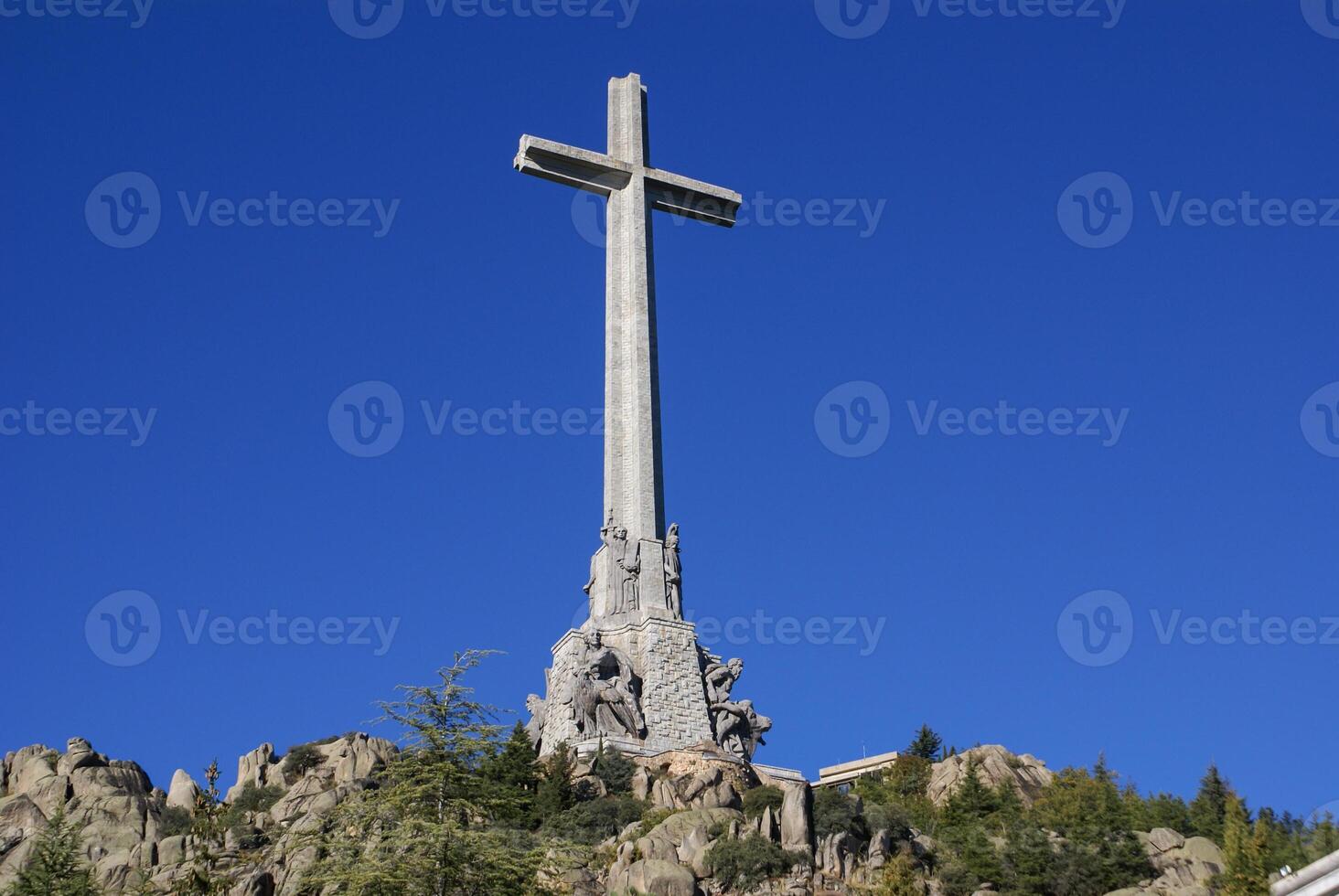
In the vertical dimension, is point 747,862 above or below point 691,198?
below

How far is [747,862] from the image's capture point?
Answer: 105ft

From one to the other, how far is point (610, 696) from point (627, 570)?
4.41 m

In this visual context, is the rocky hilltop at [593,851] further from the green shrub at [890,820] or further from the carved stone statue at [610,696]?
the carved stone statue at [610,696]

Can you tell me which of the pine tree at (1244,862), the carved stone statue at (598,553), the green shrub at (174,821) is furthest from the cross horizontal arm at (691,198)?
the pine tree at (1244,862)

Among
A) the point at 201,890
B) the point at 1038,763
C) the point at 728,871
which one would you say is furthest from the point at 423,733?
the point at 1038,763

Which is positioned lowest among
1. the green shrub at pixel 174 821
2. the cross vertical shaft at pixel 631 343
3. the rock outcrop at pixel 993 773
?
the green shrub at pixel 174 821

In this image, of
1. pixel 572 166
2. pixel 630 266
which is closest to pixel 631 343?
pixel 630 266

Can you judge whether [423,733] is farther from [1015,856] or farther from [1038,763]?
[1038,763]

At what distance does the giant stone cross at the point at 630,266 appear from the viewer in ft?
152

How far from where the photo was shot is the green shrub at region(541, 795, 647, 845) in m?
34.5

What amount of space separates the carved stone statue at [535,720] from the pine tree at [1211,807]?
16.3 m

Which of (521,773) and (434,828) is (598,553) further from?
(434,828)

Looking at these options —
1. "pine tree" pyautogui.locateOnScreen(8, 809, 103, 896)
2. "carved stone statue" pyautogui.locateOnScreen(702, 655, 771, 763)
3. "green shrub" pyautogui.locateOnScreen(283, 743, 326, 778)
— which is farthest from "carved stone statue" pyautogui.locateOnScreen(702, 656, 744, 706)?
"pine tree" pyautogui.locateOnScreen(8, 809, 103, 896)

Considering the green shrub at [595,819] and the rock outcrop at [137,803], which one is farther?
the green shrub at [595,819]
